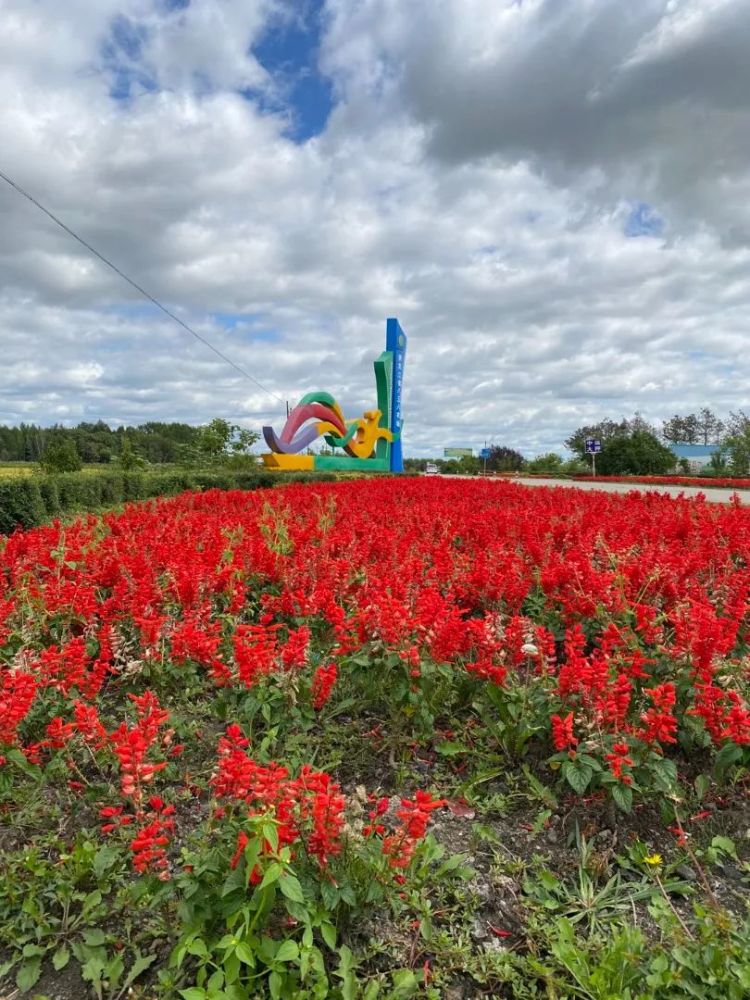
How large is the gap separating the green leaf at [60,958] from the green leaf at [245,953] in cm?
65

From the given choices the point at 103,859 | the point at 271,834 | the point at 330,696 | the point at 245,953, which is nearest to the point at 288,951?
the point at 245,953

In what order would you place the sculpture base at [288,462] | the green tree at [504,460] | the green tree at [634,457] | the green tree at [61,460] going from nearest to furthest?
1. the green tree at [61,460]
2. the sculpture base at [288,462]
3. the green tree at [634,457]
4. the green tree at [504,460]

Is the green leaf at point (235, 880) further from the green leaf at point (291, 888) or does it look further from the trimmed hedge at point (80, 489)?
the trimmed hedge at point (80, 489)

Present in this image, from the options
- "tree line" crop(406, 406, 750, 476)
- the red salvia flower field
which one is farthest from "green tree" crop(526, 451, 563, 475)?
the red salvia flower field

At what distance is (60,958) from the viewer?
1.87 metres

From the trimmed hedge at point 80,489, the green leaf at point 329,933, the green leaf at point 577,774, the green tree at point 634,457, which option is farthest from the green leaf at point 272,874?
the green tree at point 634,457

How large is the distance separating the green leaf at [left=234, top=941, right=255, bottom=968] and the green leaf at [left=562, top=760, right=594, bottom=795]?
3.74ft

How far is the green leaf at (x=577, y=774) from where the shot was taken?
85.3 inches

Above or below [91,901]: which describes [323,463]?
above

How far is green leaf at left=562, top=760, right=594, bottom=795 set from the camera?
7.11 ft

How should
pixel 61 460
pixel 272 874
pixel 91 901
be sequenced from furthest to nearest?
pixel 61 460
pixel 91 901
pixel 272 874

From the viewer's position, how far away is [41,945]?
1972 mm

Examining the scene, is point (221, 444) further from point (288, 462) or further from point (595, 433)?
point (595, 433)

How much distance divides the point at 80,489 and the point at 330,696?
1208cm
